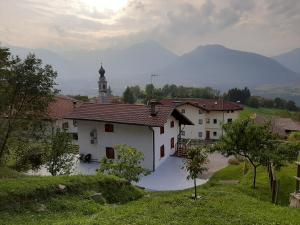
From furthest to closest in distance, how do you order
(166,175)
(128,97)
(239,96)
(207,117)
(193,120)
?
(239,96) → (128,97) → (207,117) → (193,120) → (166,175)

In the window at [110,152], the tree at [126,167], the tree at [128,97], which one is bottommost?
the window at [110,152]

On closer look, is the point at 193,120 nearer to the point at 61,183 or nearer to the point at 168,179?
the point at 168,179

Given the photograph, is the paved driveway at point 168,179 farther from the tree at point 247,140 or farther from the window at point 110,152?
the tree at point 247,140

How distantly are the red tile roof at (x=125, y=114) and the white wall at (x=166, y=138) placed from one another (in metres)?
1.23

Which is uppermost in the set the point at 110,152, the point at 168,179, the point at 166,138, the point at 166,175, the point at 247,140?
the point at 247,140

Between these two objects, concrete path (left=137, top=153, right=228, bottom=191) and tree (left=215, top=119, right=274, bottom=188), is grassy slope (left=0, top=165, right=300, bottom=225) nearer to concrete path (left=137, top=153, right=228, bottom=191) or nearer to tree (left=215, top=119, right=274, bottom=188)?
tree (left=215, top=119, right=274, bottom=188)

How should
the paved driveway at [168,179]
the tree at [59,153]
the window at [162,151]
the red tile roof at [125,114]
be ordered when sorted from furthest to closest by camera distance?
the window at [162,151], the red tile roof at [125,114], the paved driveway at [168,179], the tree at [59,153]

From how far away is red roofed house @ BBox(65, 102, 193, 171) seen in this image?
3192 cm

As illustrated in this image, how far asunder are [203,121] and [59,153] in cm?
4903

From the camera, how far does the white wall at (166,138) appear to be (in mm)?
32656

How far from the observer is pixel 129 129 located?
108 ft

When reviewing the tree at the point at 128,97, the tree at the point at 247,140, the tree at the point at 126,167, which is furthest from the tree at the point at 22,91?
the tree at the point at 128,97

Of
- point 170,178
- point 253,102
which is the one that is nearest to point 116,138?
point 170,178

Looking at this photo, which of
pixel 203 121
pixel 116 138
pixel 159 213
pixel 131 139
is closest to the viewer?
pixel 159 213
